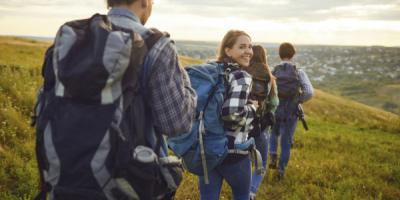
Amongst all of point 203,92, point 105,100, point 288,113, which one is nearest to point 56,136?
point 105,100

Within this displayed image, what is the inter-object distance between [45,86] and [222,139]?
6.79 feet

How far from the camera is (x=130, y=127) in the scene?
225 centimetres

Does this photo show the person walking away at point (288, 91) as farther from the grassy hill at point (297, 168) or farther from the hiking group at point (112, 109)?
the hiking group at point (112, 109)

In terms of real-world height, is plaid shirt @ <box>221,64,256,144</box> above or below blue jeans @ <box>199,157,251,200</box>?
above

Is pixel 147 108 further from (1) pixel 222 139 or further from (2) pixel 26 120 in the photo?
(2) pixel 26 120

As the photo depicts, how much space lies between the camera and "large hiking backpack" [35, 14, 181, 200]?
6.96 feet

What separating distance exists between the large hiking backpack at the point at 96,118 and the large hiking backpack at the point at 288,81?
17.9 feet

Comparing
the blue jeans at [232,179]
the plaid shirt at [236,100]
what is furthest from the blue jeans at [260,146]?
the plaid shirt at [236,100]

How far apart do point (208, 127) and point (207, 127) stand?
1 cm

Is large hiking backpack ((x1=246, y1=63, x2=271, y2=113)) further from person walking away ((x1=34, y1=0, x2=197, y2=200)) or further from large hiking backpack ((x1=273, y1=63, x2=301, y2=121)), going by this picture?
person walking away ((x1=34, y1=0, x2=197, y2=200))

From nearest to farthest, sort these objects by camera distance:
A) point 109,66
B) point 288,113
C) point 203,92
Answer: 1. point 109,66
2. point 203,92
3. point 288,113

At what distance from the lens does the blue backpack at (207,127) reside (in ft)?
13.2

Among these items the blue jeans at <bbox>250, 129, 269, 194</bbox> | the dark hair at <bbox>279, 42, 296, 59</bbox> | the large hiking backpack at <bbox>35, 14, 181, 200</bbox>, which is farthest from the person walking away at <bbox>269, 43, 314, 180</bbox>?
the large hiking backpack at <bbox>35, 14, 181, 200</bbox>

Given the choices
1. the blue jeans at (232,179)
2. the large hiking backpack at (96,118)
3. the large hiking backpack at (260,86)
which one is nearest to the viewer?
the large hiking backpack at (96,118)
